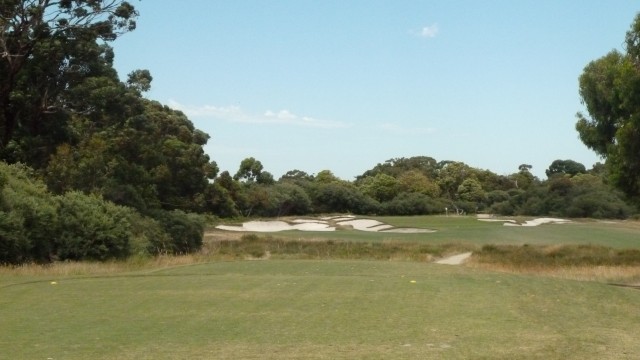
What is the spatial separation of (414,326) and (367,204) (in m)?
91.1

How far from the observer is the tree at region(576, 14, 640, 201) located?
928 inches

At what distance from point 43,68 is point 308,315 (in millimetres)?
31030

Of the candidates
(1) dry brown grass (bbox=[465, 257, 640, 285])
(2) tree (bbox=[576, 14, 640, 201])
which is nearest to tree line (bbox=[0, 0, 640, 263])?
(2) tree (bbox=[576, 14, 640, 201])

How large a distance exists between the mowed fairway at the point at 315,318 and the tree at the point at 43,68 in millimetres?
20732

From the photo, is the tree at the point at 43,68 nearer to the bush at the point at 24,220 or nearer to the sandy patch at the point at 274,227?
the bush at the point at 24,220

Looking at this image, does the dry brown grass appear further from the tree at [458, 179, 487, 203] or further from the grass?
the tree at [458, 179, 487, 203]

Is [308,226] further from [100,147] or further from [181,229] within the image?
[100,147]

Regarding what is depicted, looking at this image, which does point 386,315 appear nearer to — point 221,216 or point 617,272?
point 617,272

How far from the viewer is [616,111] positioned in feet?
84.4

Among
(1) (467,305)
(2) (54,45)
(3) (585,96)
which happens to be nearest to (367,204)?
(2) (54,45)

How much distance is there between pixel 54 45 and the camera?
123ft

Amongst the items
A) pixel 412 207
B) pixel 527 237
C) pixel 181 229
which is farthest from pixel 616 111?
pixel 412 207

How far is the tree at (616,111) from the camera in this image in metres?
23.6

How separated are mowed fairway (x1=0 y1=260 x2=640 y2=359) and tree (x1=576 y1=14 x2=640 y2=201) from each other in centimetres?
763
